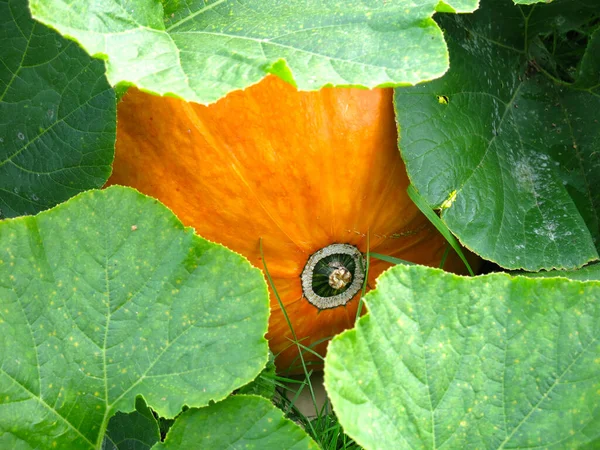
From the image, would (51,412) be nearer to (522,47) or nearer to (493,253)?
(493,253)

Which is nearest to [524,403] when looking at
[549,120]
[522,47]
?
[549,120]

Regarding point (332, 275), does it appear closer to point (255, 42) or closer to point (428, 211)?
point (428, 211)

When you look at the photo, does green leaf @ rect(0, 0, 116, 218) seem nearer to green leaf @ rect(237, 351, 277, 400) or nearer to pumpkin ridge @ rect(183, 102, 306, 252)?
pumpkin ridge @ rect(183, 102, 306, 252)

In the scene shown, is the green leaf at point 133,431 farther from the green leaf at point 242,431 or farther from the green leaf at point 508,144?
the green leaf at point 508,144

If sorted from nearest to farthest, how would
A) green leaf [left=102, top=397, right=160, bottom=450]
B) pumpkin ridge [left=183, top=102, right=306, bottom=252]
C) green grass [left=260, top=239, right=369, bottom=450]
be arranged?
1. green leaf [left=102, top=397, right=160, bottom=450]
2. pumpkin ridge [left=183, top=102, right=306, bottom=252]
3. green grass [left=260, top=239, right=369, bottom=450]

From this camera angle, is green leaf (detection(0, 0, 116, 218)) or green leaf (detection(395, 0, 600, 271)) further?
green leaf (detection(395, 0, 600, 271))

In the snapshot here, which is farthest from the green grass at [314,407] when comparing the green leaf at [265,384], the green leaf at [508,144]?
the green leaf at [508,144]

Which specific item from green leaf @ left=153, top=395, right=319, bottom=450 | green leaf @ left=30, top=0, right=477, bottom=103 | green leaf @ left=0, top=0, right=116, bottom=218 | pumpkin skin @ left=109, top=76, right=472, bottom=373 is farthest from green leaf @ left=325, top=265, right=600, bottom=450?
green leaf @ left=0, top=0, right=116, bottom=218
